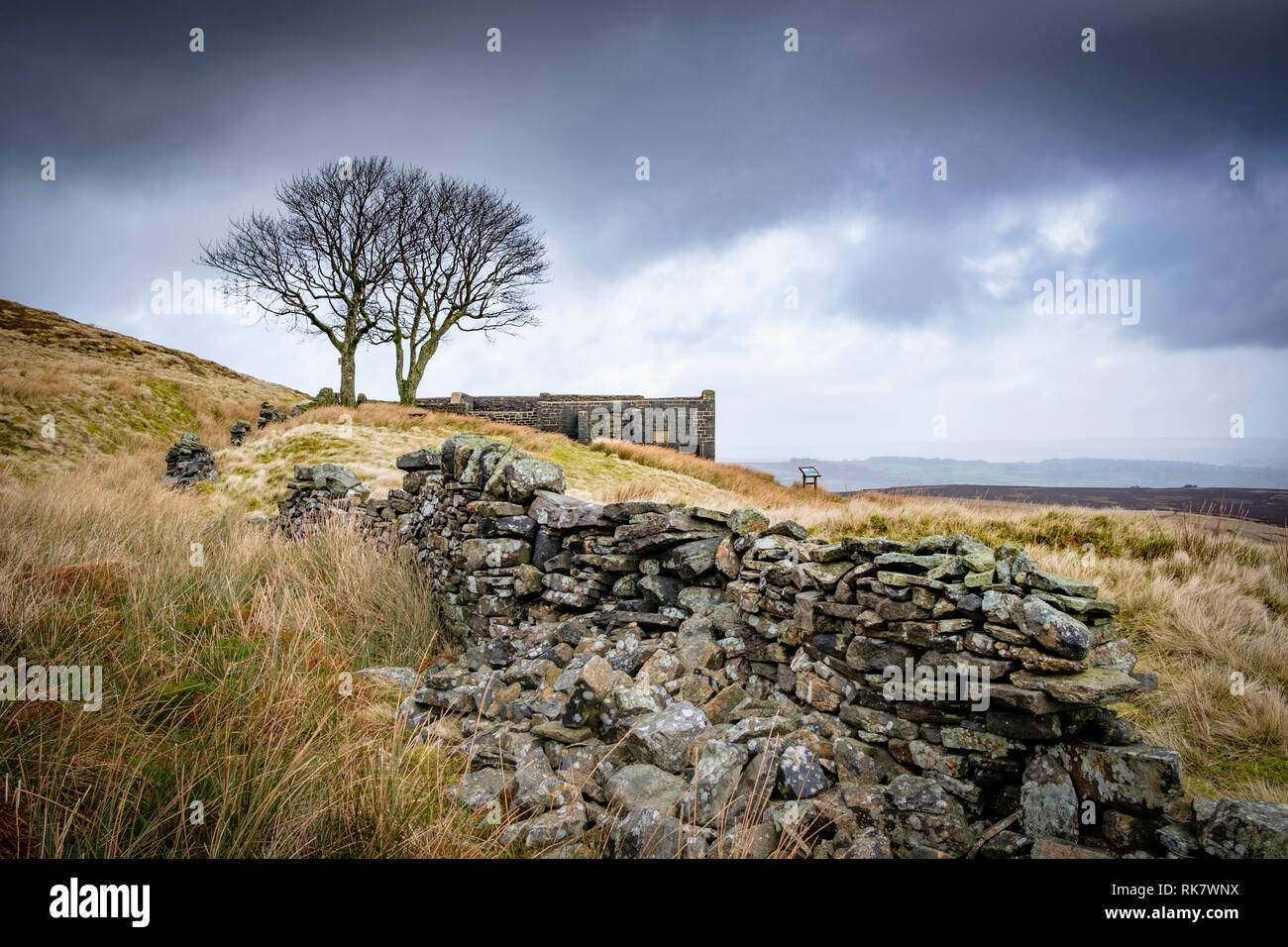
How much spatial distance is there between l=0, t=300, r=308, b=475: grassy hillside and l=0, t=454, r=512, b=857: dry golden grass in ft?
43.5

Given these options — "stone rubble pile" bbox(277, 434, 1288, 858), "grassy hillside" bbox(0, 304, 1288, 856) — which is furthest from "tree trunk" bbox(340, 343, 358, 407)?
"stone rubble pile" bbox(277, 434, 1288, 858)

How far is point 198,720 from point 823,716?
12.2 feet

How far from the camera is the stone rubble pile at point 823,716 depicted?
2779 millimetres

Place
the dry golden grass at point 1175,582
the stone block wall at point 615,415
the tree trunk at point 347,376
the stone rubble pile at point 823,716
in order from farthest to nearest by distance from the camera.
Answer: the stone block wall at point 615,415 → the tree trunk at point 347,376 → the dry golden grass at point 1175,582 → the stone rubble pile at point 823,716

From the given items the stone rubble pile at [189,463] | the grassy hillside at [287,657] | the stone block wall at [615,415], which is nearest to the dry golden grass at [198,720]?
the grassy hillside at [287,657]

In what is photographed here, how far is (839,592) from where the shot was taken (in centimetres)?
397

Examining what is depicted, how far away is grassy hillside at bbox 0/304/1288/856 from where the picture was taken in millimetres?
2594

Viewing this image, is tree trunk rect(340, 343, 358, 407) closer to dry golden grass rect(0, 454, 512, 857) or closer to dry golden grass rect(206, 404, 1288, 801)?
dry golden grass rect(206, 404, 1288, 801)

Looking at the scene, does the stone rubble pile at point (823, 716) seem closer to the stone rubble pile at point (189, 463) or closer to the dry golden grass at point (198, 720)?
the dry golden grass at point (198, 720)

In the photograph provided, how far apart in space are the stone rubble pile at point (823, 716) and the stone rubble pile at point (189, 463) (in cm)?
1595

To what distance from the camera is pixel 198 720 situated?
3.29 meters

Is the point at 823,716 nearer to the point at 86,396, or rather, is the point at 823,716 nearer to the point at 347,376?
the point at 347,376

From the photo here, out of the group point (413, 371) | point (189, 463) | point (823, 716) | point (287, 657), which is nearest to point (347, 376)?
point (413, 371)
